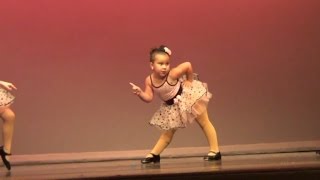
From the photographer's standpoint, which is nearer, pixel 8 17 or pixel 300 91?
pixel 8 17

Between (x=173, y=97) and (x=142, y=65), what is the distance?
478 mm

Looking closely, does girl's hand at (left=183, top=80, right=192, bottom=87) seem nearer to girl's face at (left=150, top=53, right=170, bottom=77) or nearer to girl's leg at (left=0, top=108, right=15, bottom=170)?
girl's face at (left=150, top=53, right=170, bottom=77)

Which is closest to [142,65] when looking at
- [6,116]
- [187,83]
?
[187,83]

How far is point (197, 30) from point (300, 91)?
63 cm

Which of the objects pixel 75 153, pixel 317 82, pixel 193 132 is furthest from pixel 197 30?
pixel 75 153

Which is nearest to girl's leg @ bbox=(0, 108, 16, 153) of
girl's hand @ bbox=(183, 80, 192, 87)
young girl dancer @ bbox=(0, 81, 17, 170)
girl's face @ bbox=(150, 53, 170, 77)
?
young girl dancer @ bbox=(0, 81, 17, 170)

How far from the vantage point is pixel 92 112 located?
2.62 m

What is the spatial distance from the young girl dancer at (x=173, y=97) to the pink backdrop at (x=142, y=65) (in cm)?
42

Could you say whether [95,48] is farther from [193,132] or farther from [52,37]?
[193,132]

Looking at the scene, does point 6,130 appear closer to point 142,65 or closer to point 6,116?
point 6,116

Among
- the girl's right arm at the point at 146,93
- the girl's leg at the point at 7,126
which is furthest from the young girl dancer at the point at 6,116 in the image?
the girl's right arm at the point at 146,93

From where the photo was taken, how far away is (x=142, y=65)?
8.66 feet

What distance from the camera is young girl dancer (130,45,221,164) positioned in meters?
2.17

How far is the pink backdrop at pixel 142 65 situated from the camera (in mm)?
2570
